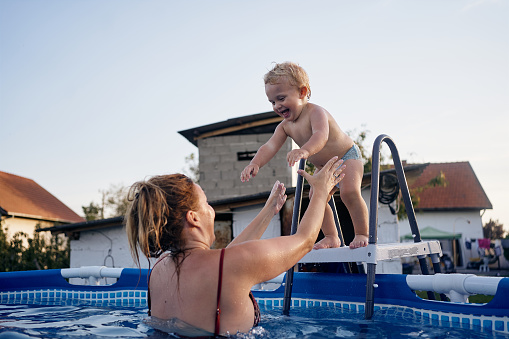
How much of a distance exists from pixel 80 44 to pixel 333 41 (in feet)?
38.0

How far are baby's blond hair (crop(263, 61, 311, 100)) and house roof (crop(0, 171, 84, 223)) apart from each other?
21.3 m

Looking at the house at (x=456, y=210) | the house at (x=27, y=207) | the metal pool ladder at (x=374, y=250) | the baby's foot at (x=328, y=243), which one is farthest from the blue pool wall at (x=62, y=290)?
the house at (x=456, y=210)

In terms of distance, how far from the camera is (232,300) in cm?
195

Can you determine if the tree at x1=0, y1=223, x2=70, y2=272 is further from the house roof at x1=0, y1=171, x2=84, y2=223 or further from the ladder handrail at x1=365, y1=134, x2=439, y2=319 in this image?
the ladder handrail at x1=365, y1=134, x2=439, y2=319

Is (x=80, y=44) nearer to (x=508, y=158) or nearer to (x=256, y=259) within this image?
(x=256, y=259)

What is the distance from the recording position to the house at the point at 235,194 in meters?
9.71

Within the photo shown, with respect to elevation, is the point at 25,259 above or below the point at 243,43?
below

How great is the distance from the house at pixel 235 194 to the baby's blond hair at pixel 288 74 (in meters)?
6.10

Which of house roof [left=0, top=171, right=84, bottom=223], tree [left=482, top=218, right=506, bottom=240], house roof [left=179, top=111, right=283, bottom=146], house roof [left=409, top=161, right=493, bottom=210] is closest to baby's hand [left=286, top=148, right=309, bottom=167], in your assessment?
house roof [left=179, top=111, right=283, bottom=146]

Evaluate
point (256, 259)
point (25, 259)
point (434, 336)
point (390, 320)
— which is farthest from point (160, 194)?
point (25, 259)

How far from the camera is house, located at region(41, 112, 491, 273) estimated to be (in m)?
9.71

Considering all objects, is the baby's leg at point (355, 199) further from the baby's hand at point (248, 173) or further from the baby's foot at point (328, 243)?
the baby's hand at point (248, 173)

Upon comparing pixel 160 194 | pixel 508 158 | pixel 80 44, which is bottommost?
pixel 160 194

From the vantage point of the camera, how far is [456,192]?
95.6 ft
